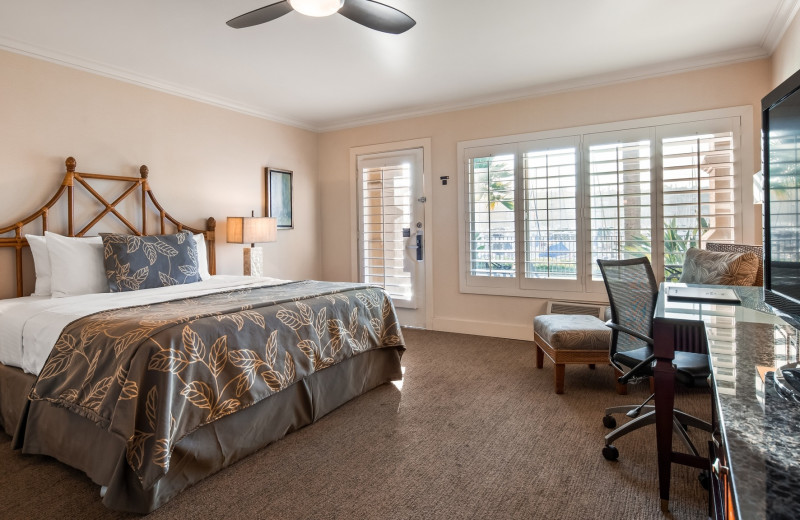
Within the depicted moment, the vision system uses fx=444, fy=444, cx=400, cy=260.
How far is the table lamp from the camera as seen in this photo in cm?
439

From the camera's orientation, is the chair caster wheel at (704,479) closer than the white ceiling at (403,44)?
Yes

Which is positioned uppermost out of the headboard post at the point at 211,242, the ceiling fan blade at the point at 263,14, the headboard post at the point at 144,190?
the ceiling fan blade at the point at 263,14

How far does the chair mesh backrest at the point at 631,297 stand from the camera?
7.52 ft

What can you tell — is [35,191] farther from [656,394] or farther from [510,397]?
[656,394]

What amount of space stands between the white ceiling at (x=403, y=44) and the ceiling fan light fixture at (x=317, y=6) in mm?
584

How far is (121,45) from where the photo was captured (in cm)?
329

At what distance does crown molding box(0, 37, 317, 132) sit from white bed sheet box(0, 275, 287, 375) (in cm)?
182

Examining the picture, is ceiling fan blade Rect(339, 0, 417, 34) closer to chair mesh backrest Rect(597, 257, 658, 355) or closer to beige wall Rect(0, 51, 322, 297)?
chair mesh backrest Rect(597, 257, 658, 355)

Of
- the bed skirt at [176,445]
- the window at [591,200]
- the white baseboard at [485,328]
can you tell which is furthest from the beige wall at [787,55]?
the bed skirt at [176,445]

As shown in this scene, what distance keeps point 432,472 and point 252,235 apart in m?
3.09

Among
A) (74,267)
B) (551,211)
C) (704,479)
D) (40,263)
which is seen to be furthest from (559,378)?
(40,263)

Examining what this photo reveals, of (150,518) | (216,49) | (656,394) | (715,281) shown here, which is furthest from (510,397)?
(216,49)

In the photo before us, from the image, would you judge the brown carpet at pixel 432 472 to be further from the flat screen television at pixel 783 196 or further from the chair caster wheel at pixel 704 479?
the flat screen television at pixel 783 196

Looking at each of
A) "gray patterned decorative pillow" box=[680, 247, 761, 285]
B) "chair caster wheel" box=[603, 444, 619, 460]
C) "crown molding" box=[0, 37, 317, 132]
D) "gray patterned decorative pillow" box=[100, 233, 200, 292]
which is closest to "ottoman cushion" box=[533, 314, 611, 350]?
"gray patterned decorative pillow" box=[680, 247, 761, 285]
